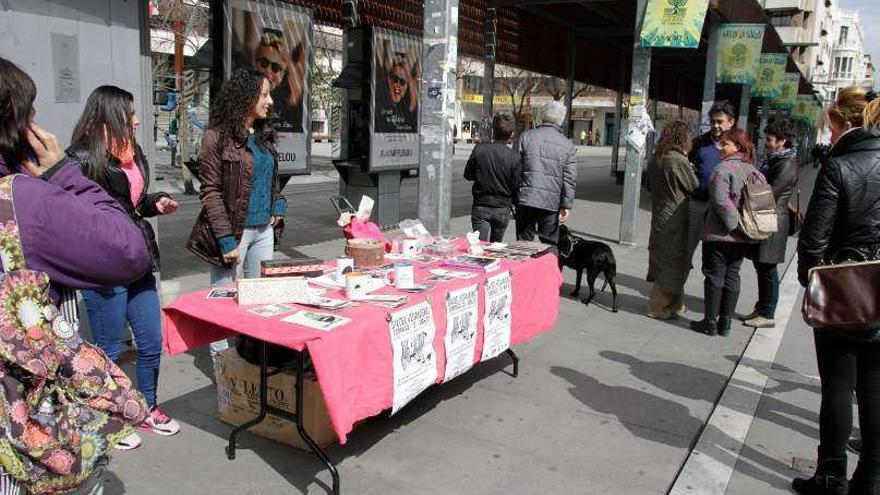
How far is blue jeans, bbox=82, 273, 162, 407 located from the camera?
3.36m

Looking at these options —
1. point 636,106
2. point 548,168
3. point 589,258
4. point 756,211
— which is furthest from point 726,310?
point 636,106

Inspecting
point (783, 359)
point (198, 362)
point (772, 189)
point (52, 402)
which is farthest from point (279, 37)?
point (52, 402)

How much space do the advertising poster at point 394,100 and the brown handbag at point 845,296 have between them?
7097 millimetres

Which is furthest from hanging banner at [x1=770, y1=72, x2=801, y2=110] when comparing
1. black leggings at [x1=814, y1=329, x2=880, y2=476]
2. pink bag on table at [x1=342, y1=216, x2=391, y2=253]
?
black leggings at [x1=814, y1=329, x2=880, y2=476]

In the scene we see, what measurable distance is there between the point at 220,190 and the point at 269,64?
13.8ft

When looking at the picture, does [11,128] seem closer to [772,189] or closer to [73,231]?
[73,231]

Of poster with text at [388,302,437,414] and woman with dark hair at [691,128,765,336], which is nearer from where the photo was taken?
poster with text at [388,302,437,414]

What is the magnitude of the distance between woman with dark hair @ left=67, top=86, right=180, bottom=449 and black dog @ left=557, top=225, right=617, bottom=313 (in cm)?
409

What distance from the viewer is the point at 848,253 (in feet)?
10.3

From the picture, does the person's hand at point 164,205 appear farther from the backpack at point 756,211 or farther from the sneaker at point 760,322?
the sneaker at point 760,322

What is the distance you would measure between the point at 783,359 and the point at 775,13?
7066cm

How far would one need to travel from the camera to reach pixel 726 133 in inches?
225

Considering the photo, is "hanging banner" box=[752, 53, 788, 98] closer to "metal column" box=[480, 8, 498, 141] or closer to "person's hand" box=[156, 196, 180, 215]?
"metal column" box=[480, 8, 498, 141]

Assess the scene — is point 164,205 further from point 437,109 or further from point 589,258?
point 589,258
